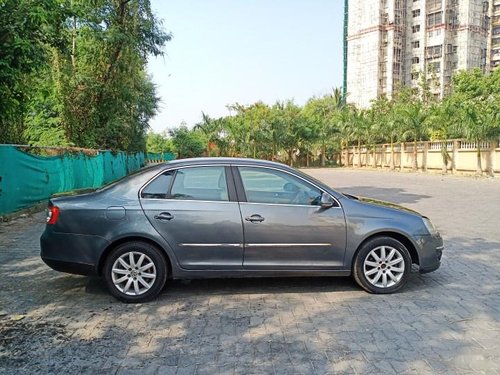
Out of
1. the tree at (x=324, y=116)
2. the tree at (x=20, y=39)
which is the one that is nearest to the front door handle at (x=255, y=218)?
the tree at (x=20, y=39)

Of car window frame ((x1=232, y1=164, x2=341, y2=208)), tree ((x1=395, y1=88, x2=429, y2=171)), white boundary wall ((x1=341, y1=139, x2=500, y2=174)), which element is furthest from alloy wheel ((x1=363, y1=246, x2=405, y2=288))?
tree ((x1=395, y1=88, x2=429, y2=171))

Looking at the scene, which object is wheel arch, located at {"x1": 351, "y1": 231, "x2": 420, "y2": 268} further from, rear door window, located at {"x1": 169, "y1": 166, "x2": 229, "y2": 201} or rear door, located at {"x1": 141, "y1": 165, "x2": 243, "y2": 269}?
rear door window, located at {"x1": 169, "y1": 166, "x2": 229, "y2": 201}

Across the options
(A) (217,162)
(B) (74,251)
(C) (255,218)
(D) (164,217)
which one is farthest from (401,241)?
(B) (74,251)

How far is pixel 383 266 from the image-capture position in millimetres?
5309

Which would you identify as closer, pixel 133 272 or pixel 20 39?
pixel 133 272

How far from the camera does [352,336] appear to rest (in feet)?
13.5

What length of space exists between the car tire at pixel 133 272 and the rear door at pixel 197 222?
0.86 ft

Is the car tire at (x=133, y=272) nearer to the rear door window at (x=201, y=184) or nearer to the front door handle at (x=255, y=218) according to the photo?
the rear door window at (x=201, y=184)

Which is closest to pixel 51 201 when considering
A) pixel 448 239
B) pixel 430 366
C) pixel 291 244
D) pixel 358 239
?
pixel 291 244

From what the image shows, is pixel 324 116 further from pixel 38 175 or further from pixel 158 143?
pixel 38 175

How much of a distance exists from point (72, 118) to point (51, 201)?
1837 centimetres

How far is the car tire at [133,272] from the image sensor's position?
500 cm

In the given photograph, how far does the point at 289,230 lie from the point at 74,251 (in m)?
2.42

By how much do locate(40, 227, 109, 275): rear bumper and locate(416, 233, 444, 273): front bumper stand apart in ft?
12.0
